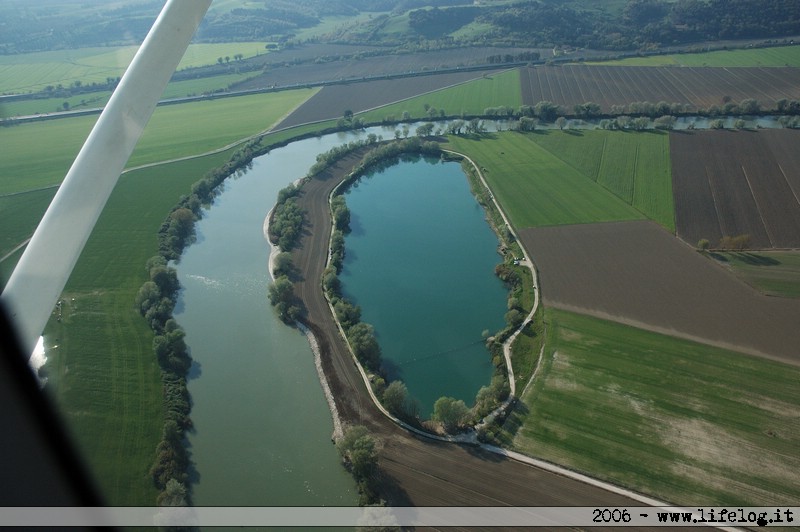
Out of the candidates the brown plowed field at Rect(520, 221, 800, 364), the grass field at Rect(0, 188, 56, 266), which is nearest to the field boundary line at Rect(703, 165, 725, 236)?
the brown plowed field at Rect(520, 221, 800, 364)

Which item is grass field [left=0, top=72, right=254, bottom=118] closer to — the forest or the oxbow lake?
the forest

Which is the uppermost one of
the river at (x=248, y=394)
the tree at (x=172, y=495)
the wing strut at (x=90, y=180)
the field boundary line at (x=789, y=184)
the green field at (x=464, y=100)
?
the wing strut at (x=90, y=180)

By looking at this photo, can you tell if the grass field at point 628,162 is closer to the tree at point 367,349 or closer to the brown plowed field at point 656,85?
the brown plowed field at point 656,85

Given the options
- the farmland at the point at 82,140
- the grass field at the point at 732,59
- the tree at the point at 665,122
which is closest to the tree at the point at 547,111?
the tree at the point at 665,122

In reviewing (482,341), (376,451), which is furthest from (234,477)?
(482,341)

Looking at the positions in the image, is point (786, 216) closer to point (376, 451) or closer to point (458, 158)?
point (458, 158)

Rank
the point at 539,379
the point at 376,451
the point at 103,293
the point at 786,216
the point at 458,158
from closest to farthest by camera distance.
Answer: the point at 376,451, the point at 539,379, the point at 103,293, the point at 786,216, the point at 458,158

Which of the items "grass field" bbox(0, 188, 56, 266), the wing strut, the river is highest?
the wing strut
